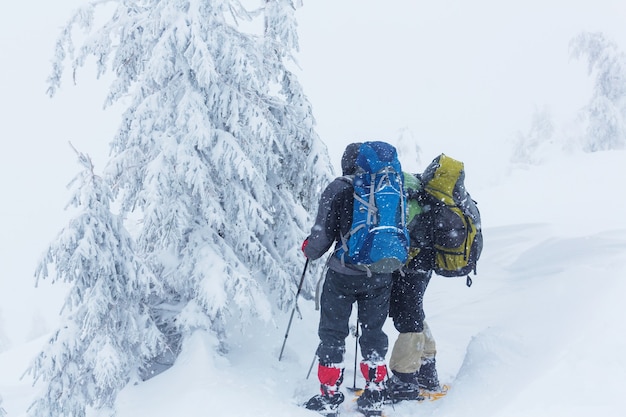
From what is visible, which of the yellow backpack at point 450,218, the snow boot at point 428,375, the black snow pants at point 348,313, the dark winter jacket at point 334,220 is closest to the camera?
the dark winter jacket at point 334,220

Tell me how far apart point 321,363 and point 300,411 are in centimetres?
51

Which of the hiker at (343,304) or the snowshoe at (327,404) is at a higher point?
the hiker at (343,304)

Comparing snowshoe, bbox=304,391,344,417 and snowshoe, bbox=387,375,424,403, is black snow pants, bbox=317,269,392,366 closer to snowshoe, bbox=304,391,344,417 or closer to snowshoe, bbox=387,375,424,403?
snowshoe, bbox=304,391,344,417

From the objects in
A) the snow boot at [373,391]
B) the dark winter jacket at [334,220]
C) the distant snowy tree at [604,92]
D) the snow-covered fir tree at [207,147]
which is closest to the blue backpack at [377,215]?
the dark winter jacket at [334,220]

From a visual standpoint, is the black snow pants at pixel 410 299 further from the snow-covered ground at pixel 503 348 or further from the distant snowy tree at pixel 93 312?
the distant snowy tree at pixel 93 312

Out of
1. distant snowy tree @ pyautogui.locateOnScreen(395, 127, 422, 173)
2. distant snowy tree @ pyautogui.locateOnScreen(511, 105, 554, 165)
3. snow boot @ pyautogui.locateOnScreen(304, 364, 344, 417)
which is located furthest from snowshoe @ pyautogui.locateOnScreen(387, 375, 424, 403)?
distant snowy tree @ pyautogui.locateOnScreen(511, 105, 554, 165)

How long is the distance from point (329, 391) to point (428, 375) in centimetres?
136

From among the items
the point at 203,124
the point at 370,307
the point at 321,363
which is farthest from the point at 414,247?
the point at 203,124

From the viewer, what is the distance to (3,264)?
148 meters

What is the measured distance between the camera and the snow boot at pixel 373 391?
4926 millimetres

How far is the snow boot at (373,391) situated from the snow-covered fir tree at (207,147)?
68.2 inches

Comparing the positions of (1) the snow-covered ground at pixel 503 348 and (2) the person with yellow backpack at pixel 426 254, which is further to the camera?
(2) the person with yellow backpack at pixel 426 254

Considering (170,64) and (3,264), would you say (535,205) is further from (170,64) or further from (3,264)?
(3,264)

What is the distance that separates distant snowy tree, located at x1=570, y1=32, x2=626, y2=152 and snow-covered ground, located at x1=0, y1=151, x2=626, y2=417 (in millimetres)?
21004
